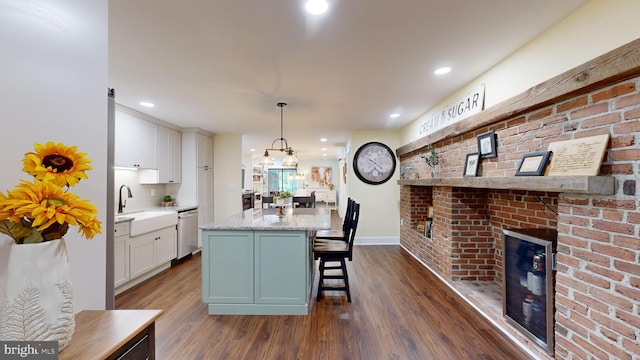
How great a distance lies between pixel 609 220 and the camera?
1.42 metres

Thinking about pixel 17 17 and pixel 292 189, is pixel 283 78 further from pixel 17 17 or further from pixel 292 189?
pixel 292 189

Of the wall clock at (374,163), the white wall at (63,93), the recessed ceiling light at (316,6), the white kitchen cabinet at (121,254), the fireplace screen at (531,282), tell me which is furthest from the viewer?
the wall clock at (374,163)

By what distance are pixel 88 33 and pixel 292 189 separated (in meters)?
12.7

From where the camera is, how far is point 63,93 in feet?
3.34

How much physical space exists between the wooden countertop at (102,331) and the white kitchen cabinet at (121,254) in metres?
2.52

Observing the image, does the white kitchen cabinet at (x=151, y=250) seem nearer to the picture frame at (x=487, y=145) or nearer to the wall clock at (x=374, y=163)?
the wall clock at (x=374, y=163)

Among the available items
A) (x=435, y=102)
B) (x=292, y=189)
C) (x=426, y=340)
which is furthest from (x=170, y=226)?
(x=292, y=189)

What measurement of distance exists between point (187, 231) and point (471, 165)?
4436mm

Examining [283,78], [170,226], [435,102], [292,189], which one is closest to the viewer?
[283,78]

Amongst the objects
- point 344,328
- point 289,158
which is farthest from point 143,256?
point 344,328

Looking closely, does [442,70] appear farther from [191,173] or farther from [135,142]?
[191,173]

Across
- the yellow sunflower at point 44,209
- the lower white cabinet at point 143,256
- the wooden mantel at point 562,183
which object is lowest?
the lower white cabinet at point 143,256

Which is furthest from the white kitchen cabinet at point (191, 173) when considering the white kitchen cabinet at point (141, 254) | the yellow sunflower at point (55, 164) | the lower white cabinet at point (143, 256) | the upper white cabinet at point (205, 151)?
the yellow sunflower at point (55, 164)

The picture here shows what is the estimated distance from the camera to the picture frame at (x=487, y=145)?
251 cm
